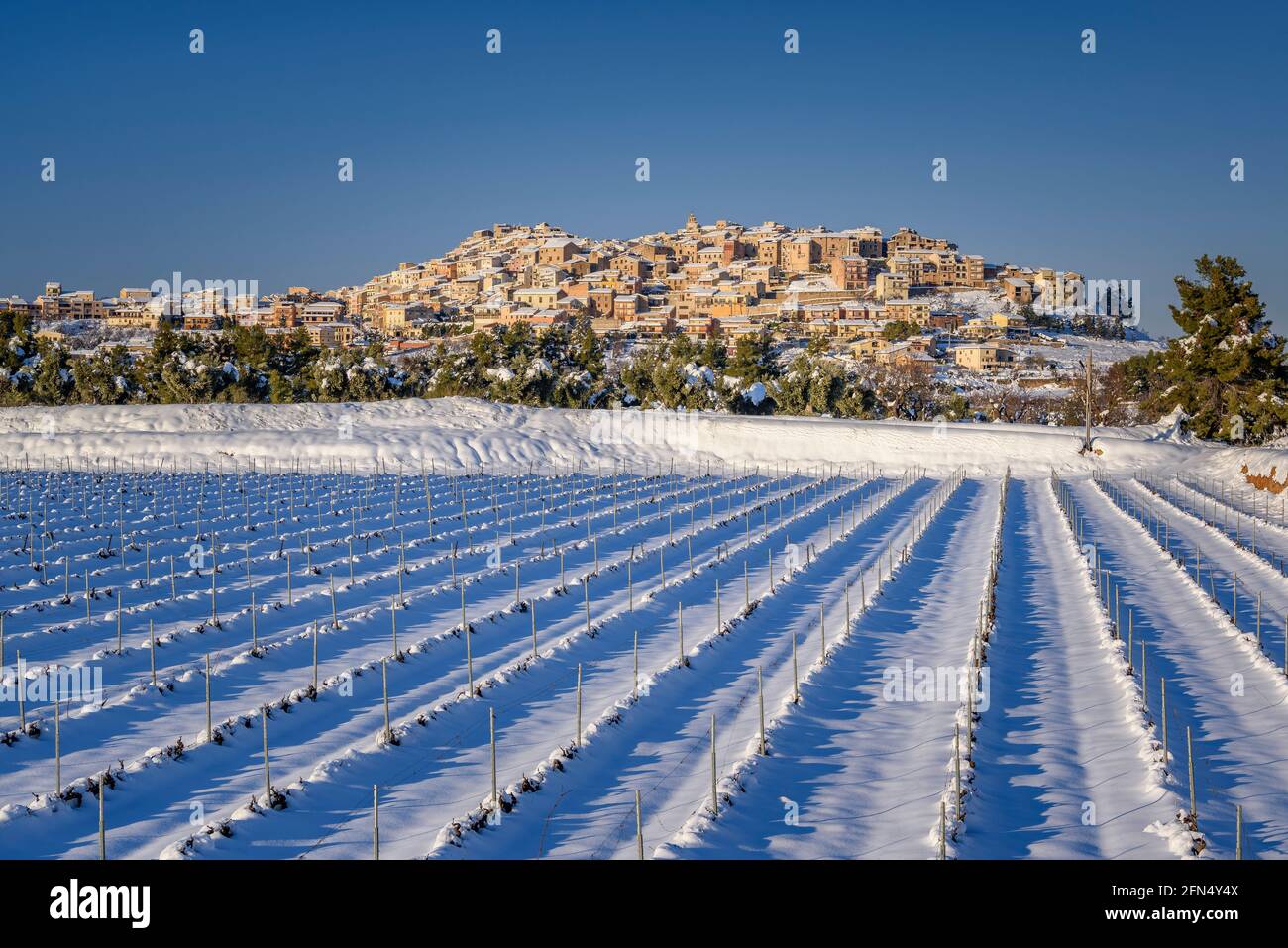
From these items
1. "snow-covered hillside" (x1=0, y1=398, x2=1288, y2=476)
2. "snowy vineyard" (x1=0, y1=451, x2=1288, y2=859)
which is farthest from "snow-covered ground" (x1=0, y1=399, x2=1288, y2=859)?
"snow-covered hillside" (x1=0, y1=398, x2=1288, y2=476)

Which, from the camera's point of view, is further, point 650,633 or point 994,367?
point 994,367

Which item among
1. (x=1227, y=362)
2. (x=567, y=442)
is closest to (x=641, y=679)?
(x=567, y=442)

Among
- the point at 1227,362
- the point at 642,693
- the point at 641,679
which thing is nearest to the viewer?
the point at 642,693

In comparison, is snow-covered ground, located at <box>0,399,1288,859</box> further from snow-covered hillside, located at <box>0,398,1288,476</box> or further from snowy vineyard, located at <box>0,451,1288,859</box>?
snow-covered hillside, located at <box>0,398,1288,476</box>

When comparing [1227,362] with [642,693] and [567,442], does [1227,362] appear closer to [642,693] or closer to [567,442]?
[567,442]

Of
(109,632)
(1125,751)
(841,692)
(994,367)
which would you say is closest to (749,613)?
(841,692)
